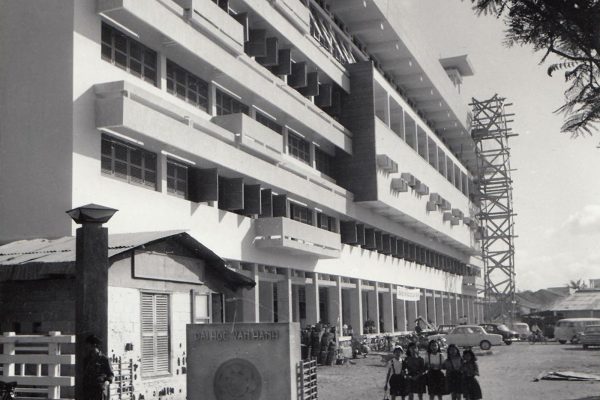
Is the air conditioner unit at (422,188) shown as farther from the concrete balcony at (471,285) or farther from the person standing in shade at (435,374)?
the person standing in shade at (435,374)

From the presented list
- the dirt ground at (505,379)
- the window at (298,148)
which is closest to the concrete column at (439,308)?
the dirt ground at (505,379)

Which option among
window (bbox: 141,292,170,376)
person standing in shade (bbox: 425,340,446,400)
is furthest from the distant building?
window (bbox: 141,292,170,376)

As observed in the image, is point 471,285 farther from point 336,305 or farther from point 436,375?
point 436,375

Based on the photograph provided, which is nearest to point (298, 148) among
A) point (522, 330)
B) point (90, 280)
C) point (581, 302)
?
point (90, 280)

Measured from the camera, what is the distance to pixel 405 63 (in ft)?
158

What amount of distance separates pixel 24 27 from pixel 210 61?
633cm

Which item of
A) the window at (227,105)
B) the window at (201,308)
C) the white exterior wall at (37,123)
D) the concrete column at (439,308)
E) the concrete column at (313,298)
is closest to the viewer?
the window at (201,308)

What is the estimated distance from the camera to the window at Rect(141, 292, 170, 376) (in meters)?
16.6

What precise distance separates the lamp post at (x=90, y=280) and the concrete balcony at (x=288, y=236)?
1795 cm

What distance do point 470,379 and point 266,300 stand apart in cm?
1726

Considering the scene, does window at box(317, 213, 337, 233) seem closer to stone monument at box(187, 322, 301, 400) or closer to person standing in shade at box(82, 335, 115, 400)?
stone monument at box(187, 322, 301, 400)

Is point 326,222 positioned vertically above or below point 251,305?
above

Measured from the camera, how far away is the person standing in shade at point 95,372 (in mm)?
11312

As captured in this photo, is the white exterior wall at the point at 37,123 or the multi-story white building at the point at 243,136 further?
the multi-story white building at the point at 243,136
